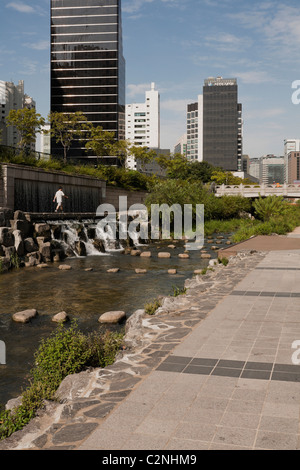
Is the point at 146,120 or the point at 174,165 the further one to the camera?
the point at 146,120

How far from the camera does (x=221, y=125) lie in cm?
15512

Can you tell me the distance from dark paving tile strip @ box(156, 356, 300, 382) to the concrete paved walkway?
0.04 feet

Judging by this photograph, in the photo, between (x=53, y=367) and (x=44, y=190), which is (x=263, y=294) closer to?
(x=53, y=367)

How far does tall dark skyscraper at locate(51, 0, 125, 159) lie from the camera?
310ft

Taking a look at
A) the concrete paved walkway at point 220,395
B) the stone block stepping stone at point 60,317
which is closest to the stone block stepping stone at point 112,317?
the stone block stepping stone at point 60,317

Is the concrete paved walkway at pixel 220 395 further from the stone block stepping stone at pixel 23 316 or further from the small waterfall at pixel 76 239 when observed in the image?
the small waterfall at pixel 76 239

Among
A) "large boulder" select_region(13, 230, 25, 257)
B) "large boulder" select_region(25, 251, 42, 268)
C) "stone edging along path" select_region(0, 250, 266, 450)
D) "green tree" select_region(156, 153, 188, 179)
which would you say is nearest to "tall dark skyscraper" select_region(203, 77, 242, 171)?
"green tree" select_region(156, 153, 188, 179)

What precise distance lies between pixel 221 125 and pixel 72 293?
149093 millimetres

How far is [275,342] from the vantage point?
6.48 metres

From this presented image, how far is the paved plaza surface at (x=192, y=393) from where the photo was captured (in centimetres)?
377

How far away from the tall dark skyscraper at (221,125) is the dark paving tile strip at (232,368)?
15246cm

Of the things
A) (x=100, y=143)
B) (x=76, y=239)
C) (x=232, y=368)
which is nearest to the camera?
(x=232, y=368)

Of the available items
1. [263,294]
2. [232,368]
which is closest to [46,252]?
[263,294]
